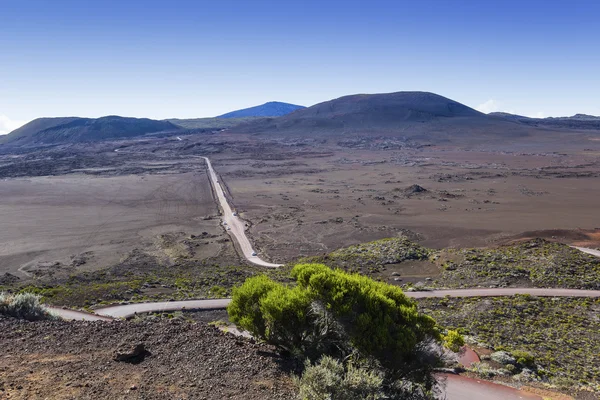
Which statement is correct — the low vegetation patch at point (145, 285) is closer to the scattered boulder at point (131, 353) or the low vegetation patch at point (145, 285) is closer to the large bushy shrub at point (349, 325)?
the scattered boulder at point (131, 353)

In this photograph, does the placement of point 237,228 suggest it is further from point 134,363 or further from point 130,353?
point 134,363

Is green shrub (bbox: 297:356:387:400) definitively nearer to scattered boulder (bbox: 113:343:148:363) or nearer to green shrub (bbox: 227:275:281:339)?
green shrub (bbox: 227:275:281:339)

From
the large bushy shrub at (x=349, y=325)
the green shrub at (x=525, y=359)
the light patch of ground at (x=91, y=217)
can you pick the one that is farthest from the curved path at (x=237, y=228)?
the large bushy shrub at (x=349, y=325)

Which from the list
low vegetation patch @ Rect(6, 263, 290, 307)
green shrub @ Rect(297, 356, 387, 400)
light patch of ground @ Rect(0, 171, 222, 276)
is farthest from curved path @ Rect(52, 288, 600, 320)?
light patch of ground @ Rect(0, 171, 222, 276)

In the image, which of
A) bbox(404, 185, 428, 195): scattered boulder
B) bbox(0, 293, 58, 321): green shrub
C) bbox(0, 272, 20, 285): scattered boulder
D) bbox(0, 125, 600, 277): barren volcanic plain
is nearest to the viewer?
bbox(0, 293, 58, 321): green shrub

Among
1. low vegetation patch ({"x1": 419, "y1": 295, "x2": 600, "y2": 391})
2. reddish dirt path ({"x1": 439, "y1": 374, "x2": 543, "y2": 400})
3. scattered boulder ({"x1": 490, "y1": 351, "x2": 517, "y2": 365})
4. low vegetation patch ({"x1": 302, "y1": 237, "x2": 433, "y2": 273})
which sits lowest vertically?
low vegetation patch ({"x1": 302, "y1": 237, "x2": 433, "y2": 273})

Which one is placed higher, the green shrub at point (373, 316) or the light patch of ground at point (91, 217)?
the green shrub at point (373, 316)

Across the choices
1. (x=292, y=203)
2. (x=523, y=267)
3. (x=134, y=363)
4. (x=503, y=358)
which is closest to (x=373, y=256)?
(x=523, y=267)

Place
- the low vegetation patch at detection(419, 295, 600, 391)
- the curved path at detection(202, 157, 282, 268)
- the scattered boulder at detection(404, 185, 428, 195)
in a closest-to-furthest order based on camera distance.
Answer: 1. the low vegetation patch at detection(419, 295, 600, 391)
2. the curved path at detection(202, 157, 282, 268)
3. the scattered boulder at detection(404, 185, 428, 195)
